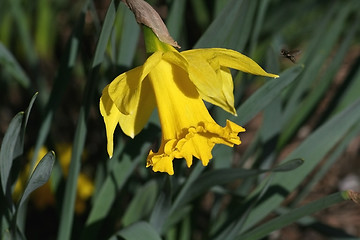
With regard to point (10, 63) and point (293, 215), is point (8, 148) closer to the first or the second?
point (10, 63)

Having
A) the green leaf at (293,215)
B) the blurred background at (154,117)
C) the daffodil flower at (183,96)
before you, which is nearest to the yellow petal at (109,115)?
the daffodil flower at (183,96)

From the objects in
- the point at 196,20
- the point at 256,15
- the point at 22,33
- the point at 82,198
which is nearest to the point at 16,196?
the point at 82,198

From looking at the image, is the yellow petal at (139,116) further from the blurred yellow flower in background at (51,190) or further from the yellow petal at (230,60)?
the blurred yellow flower in background at (51,190)

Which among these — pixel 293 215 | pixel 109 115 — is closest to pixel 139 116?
pixel 109 115

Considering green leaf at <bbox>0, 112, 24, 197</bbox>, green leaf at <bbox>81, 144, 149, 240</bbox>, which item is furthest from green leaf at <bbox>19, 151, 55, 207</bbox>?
green leaf at <bbox>81, 144, 149, 240</bbox>

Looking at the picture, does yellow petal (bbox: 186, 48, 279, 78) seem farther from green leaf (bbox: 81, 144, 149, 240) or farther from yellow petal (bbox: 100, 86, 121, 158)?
green leaf (bbox: 81, 144, 149, 240)

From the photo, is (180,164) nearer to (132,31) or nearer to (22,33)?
(132,31)
